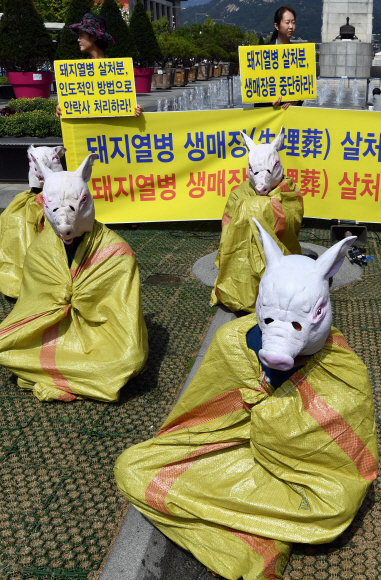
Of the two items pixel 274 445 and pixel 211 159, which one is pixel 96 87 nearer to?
pixel 211 159

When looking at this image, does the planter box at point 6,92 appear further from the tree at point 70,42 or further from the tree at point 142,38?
the tree at point 70,42

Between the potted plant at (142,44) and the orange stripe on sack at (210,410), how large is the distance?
2359cm

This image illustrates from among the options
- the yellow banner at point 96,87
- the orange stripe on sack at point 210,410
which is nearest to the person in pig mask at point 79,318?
the orange stripe on sack at point 210,410

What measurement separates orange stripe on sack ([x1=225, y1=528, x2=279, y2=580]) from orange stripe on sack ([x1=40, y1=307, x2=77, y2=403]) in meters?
1.79

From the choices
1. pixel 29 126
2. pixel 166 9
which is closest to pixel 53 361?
pixel 29 126

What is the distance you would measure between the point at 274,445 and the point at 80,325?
2010mm

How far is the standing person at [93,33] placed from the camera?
6344 millimetres

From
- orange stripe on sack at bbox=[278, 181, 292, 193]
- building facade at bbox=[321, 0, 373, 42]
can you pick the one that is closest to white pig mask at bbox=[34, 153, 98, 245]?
orange stripe on sack at bbox=[278, 181, 292, 193]

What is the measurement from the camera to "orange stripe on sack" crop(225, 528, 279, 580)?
2.57 meters

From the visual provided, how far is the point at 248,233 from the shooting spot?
5051mm

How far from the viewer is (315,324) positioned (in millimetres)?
2428

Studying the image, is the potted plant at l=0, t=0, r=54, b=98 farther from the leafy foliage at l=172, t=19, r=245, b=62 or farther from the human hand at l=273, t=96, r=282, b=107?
the leafy foliage at l=172, t=19, r=245, b=62

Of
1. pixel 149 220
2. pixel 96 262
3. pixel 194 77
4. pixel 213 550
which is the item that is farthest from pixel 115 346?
pixel 194 77

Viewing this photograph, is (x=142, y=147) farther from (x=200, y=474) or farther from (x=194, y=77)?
(x=194, y=77)
